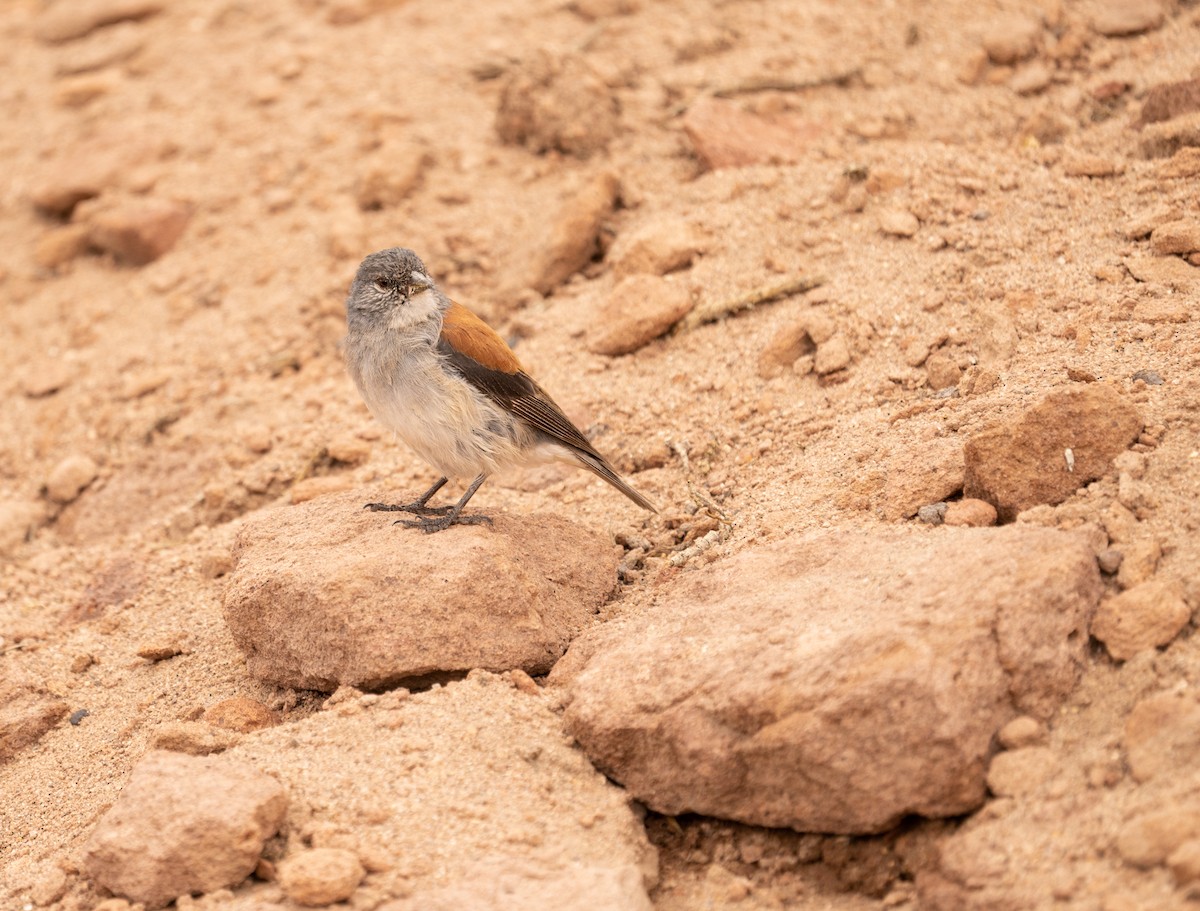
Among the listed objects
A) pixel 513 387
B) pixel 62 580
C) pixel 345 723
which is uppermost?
pixel 513 387

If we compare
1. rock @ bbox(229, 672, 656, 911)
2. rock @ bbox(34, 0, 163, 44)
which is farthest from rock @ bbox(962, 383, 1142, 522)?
rock @ bbox(34, 0, 163, 44)

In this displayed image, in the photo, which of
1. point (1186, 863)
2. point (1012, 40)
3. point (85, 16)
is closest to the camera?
point (1186, 863)

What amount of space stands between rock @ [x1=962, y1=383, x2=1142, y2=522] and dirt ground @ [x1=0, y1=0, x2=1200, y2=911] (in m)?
0.10

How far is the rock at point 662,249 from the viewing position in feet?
26.9

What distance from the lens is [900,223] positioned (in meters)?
7.71

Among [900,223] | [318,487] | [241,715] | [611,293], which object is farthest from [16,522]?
[900,223]

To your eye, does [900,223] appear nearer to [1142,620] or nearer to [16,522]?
[1142,620]

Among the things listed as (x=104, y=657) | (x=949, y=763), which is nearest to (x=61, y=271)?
(x=104, y=657)

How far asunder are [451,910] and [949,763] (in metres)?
1.72

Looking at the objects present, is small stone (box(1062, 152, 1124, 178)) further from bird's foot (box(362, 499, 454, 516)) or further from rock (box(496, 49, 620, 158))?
bird's foot (box(362, 499, 454, 516))

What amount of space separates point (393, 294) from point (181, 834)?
305cm

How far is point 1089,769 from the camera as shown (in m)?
4.18

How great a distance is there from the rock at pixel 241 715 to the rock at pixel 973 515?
123 inches

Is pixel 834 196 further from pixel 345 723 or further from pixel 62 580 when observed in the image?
pixel 62 580
